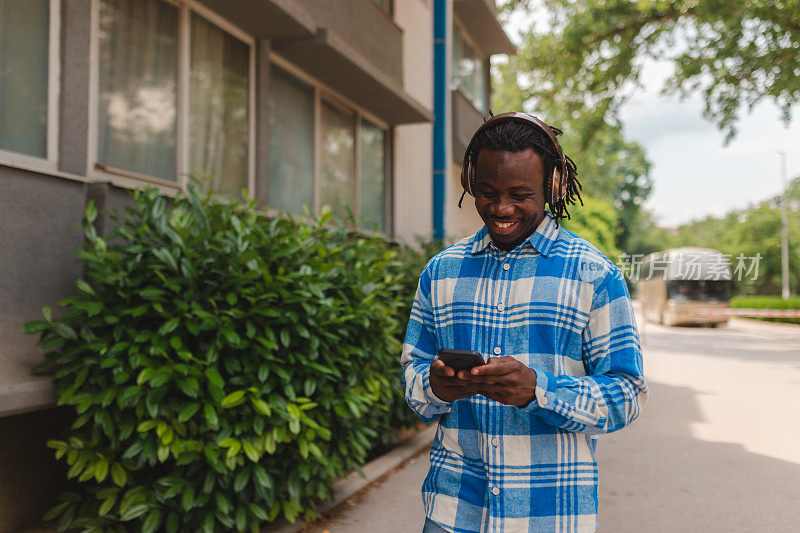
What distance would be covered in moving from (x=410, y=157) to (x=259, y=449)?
8.96 m

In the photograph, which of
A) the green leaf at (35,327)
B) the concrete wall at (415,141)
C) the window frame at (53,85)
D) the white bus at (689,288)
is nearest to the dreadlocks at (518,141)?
the green leaf at (35,327)

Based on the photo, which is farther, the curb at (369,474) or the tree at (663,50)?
the tree at (663,50)

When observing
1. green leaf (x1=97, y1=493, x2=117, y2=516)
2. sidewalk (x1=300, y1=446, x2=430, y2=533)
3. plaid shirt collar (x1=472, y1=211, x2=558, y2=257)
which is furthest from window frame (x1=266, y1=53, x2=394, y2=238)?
plaid shirt collar (x1=472, y1=211, x2=558, y2=257)

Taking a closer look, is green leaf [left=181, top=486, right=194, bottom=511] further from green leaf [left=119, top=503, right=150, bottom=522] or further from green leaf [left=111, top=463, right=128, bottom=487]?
green leaf [left=111, top=463, right=128, bottom=487]

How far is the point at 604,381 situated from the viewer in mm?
1611

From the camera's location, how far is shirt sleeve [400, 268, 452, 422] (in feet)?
5.90

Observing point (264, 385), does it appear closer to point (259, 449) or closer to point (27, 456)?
point (259, 449)

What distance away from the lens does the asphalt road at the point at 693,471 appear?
4828 millimetres

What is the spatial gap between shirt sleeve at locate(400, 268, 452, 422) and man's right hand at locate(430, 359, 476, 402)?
0.45 feet

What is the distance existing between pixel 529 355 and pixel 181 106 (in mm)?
5333

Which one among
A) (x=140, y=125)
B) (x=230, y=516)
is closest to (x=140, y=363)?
(x=230, y=516)

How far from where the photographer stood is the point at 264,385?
382 centimetres

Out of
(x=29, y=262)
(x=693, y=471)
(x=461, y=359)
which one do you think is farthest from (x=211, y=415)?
(x=693, y=471)

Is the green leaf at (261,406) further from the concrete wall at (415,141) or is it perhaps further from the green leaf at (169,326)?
the concrete wall at (415,141)
